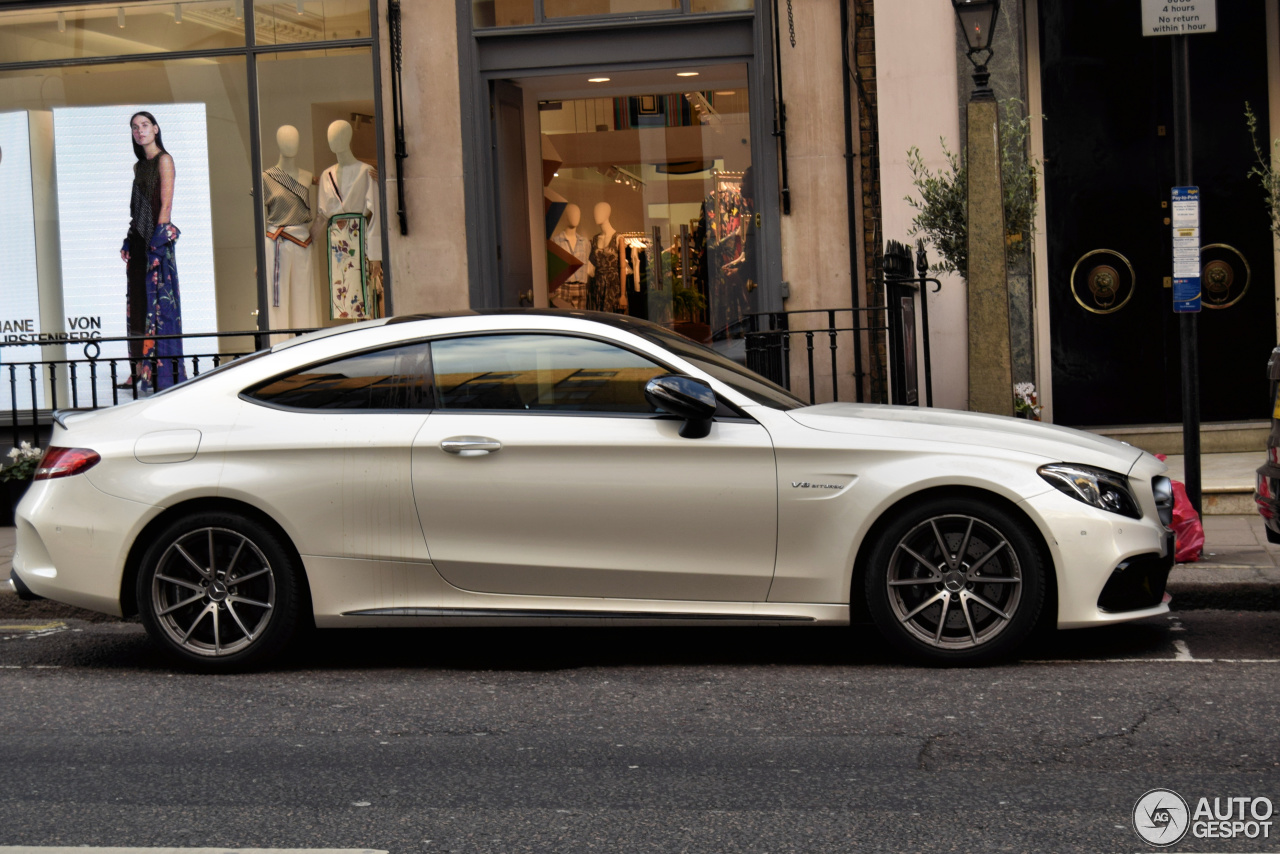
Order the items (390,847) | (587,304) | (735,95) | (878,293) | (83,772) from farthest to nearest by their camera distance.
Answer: (587,304), (735,95), (878,293), (83,772), (390,847)

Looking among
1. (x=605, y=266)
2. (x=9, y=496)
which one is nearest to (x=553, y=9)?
(x=605, y=266)

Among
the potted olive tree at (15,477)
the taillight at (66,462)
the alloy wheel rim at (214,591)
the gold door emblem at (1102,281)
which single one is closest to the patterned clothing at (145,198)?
the potted olive tree at (15,477)

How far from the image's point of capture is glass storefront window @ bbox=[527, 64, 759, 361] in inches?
472

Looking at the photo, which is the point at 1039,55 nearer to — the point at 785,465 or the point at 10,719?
the point at 785,465

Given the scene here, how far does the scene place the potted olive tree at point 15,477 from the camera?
10.4 m

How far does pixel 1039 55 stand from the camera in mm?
11273

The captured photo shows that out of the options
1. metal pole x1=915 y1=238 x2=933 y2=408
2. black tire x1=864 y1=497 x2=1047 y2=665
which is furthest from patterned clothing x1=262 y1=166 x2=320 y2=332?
black tire x1=864 y1=497 x2=1047 y2=665

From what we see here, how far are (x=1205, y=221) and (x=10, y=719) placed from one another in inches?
380

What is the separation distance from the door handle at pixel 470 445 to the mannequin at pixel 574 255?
23.4ft

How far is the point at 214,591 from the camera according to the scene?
5867 millimetres

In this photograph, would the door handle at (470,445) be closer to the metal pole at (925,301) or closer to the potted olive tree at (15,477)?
the metal pole at (925,301)

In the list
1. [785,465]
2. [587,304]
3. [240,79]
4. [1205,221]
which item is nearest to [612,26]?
Result: [587,304]

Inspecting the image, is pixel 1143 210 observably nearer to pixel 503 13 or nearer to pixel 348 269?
pixel 503 13

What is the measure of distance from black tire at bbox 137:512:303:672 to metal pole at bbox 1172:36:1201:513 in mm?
4819
